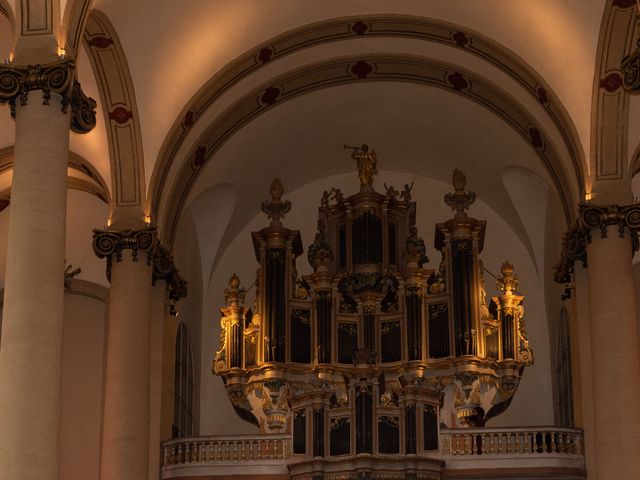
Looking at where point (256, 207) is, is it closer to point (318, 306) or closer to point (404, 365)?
point (318, 306)

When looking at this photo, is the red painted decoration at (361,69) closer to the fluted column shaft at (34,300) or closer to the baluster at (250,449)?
the baluster at (250,449)

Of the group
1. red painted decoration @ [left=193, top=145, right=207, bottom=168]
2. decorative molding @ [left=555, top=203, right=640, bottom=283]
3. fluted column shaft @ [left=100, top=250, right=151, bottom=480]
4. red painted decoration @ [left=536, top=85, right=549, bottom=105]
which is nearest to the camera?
fluted column shaft @ [left=100, top=250, right=151, bottom=480]

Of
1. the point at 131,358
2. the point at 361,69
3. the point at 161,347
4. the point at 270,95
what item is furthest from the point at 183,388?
the point at 361,69

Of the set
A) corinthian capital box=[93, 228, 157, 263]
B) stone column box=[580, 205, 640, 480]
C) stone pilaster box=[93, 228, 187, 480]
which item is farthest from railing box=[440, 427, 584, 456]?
corinthian capital box=[93, 228, 157, 263]

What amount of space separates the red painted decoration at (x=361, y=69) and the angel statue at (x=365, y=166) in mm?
1692

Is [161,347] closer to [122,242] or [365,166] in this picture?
[122,242]

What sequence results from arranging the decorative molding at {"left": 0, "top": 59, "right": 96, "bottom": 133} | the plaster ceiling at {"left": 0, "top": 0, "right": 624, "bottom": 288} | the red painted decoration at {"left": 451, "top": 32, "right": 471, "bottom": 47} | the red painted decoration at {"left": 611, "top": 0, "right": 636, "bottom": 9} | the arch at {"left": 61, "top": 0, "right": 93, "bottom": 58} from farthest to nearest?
1. the red painted decoration at {"left": 451, "top": 32, "right": 471, "bottom": 47}
2. the plaster ceiling at {"left": 0, "top": 0, "right": 624, "bottom": 288}
3. the red painted decoration at {"left": 611, "top": 0, "right": 636, "bottom": 9}
4. the arch at {"left": 61, "top": 0, "right": 93, "bottom": 58}
5. the decorative molding at {"left": 0, "top": 59, "right": 96, "bottom": 133}

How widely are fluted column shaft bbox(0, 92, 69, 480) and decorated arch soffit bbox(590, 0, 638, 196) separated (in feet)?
27.3

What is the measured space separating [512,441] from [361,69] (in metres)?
6.98

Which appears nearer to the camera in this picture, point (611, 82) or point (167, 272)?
point (611, 82)

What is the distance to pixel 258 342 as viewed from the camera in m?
22.5

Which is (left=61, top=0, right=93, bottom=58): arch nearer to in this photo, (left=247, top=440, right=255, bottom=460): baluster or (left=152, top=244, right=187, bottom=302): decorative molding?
(left=152, top=244, right=187, bottom=302): decorative molding

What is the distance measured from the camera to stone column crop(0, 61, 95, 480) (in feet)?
43.5

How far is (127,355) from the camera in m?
19.1
